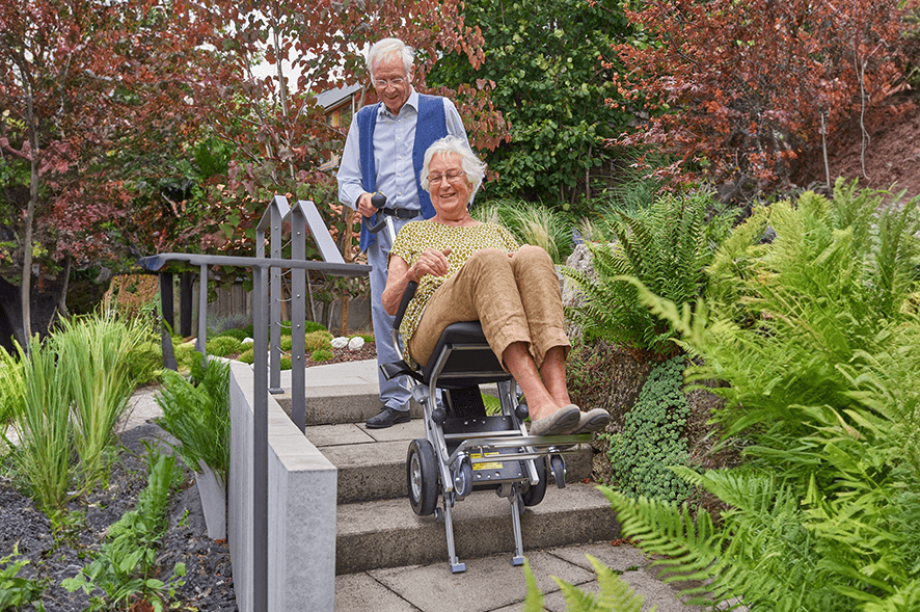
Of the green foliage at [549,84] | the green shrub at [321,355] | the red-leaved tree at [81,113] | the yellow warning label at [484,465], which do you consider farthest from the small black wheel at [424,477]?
the green foliage at [549,84]

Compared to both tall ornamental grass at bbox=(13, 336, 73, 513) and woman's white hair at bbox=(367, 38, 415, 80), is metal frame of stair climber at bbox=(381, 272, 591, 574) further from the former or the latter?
tall ornamental grass at bbox=(13, 336, 73, 513)

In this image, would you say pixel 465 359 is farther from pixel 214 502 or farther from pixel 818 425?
pixel 214 502

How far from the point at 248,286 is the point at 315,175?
3.89ft

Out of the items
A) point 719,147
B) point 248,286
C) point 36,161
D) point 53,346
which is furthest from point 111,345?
point 719,147

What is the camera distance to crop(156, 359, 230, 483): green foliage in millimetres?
2969

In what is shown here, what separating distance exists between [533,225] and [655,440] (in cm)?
389

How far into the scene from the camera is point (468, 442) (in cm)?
232

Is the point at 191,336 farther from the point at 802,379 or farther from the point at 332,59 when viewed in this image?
the point at 802,379

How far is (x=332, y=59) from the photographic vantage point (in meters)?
6.13

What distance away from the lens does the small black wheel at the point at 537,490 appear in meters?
2.58

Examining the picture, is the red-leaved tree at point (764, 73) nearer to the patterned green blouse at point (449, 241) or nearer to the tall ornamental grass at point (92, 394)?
the patterned green blouse at point (449, 241)

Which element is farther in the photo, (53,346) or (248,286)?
(248,286)

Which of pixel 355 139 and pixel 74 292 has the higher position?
pixel 355 139

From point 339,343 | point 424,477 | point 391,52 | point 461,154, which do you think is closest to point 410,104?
point 391,52
